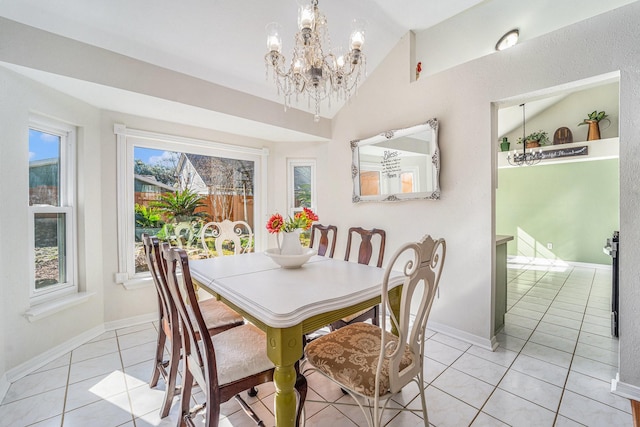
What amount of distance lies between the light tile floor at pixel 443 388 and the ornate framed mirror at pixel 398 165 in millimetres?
1488

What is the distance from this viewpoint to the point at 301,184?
13.4 ft

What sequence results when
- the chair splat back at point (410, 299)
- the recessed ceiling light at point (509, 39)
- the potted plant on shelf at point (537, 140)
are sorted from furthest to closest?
the potted plant on shelf at point (537, 140)
the recessed ceiling light at point (509, 39)
the chair splat back at point (410, 299)

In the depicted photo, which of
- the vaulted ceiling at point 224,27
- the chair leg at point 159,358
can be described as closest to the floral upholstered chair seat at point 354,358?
the chair leg at point 159,358

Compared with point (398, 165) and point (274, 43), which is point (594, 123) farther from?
point (274, 43)

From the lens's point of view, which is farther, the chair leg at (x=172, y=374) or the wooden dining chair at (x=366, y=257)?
the wooden dining chair at (x=366, y=257)

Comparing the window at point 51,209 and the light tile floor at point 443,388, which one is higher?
the window at point 51,209

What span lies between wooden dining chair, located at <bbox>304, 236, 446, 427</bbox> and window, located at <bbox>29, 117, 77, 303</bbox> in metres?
2.48

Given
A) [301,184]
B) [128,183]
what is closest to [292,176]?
[301,184]

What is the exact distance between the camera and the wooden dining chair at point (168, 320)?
1467mm

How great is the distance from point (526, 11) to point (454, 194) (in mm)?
1745

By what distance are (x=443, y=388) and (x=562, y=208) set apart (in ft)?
19.5

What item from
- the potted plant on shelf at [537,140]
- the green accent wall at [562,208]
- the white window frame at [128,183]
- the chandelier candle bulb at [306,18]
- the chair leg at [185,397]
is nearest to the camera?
the chair leg at [185,397]

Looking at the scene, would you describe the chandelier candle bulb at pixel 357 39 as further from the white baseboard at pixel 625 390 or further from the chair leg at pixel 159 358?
the white baseboard at pixel 625 390

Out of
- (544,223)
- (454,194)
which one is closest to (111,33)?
(454,194)
